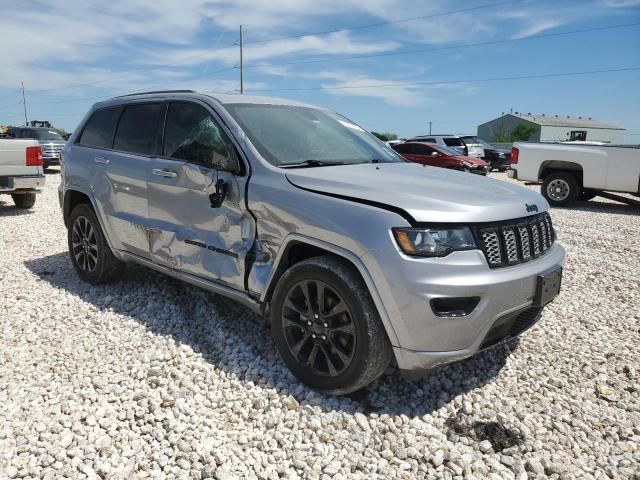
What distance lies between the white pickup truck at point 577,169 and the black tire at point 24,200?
34.5 ft

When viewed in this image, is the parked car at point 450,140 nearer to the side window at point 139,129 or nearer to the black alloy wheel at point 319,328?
the side window at point 139,129

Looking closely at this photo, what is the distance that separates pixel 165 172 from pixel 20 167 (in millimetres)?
6670

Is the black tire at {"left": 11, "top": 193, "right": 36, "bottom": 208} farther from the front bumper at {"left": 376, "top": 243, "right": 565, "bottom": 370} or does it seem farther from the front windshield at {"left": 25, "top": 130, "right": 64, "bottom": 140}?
the front windshield at {"left": 25, "top": 130, "right": 64, "bottom": 140}

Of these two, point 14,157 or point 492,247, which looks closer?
point 492,247

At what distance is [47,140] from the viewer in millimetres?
19031

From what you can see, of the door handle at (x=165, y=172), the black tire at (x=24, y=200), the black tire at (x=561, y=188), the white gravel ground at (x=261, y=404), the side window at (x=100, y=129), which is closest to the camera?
the white gravel ground at (x=261, y=404)

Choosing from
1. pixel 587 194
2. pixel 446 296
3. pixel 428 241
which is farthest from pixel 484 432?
pixel 587 194

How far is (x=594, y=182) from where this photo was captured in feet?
36.8

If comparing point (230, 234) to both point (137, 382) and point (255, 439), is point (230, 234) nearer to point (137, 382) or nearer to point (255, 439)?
point (137, 382)

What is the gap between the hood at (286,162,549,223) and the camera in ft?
8.83

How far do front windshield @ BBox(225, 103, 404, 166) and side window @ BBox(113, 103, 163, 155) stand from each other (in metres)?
0.89

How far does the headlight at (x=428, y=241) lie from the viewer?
2.61 meters

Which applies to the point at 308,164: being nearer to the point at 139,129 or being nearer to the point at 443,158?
the point at 139,129

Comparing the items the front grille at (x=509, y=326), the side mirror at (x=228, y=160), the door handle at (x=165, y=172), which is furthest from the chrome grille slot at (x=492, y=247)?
the door handle at (x=165, y=172)
